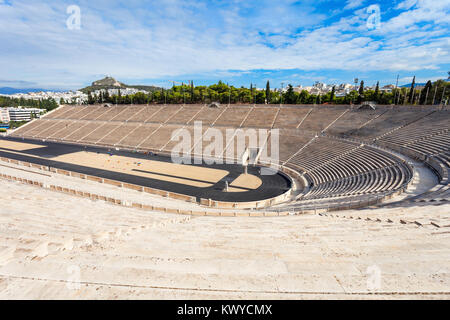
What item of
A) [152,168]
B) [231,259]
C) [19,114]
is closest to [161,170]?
[152,168]

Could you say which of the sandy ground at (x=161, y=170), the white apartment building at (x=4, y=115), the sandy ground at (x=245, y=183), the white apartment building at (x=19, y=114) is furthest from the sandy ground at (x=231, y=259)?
the white apartment building at (x=4, y=115)

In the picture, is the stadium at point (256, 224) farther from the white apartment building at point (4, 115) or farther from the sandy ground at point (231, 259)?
the white apartment building at point (4, 115)

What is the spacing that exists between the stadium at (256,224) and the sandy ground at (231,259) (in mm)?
45

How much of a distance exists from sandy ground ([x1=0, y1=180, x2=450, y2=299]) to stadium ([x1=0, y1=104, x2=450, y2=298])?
45 millimetres

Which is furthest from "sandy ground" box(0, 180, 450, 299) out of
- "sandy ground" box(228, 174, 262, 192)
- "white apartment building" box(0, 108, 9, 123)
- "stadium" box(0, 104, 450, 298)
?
"white apartment building" box(0, 108, 9, 123)

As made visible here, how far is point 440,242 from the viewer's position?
7305mm

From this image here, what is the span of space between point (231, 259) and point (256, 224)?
4.84 metres

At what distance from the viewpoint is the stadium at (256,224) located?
17.9 feet

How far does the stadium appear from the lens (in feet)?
17.9

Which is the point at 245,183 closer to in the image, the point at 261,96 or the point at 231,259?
the point at 231,259

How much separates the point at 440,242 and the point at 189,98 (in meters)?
84.0

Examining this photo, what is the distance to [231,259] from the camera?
6.82 meters
